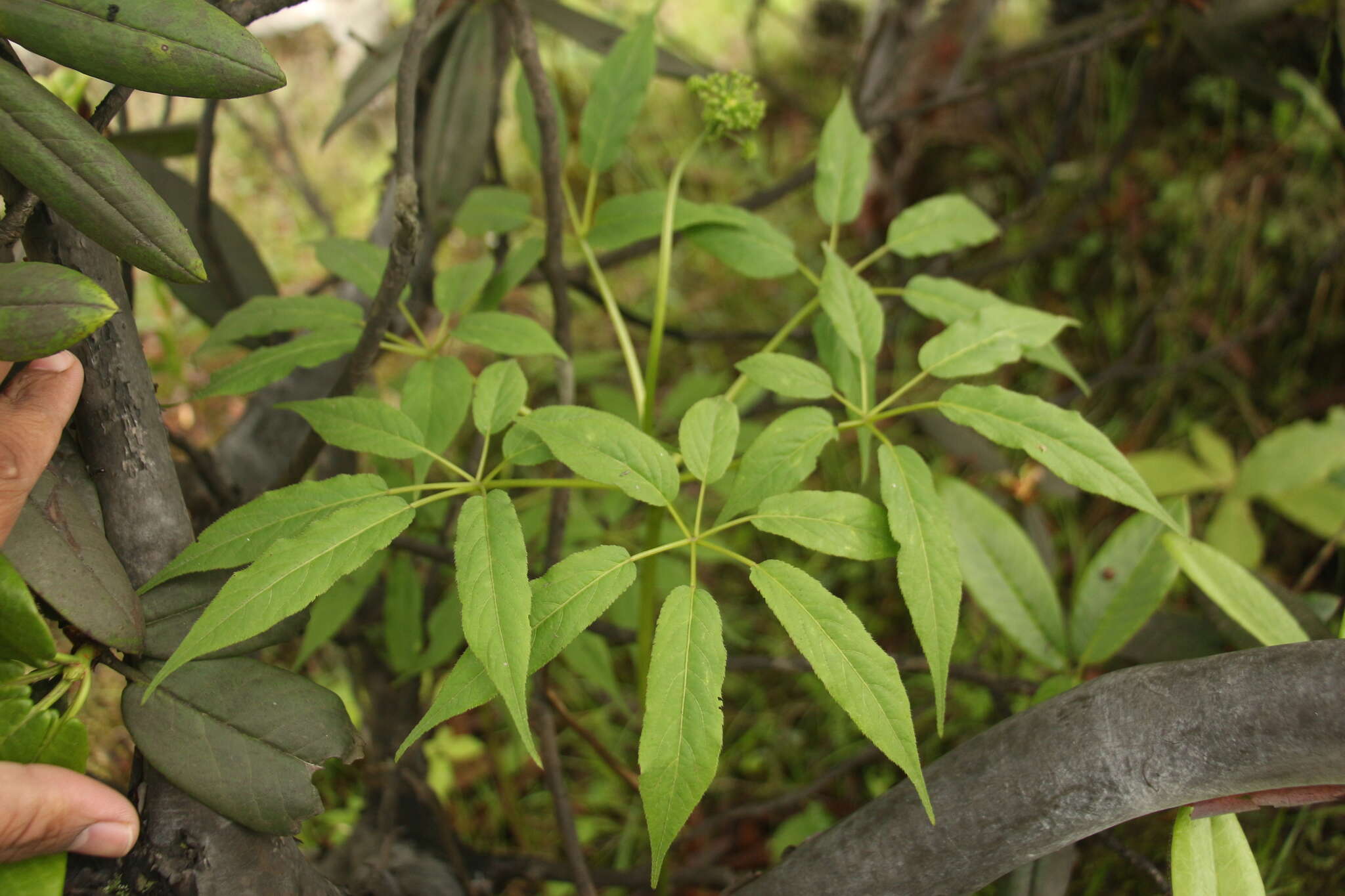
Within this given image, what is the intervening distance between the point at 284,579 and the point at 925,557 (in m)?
0.51

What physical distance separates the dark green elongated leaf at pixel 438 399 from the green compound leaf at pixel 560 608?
0.23 metres

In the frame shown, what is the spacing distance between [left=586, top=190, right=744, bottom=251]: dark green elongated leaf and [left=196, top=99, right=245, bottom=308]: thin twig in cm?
57

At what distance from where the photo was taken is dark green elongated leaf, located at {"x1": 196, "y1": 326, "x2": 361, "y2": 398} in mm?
876

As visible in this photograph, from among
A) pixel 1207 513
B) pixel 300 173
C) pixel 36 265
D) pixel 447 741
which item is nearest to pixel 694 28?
pixel 300 173

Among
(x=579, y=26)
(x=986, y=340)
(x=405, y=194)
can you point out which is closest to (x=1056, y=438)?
(x=986, y=340)

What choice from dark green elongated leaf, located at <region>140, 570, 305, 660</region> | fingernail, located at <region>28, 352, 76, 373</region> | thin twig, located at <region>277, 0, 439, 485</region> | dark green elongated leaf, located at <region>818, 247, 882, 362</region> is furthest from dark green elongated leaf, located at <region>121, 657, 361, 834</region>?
dark green elongated leaf, located at <region>818, 247, 882, 362</region>

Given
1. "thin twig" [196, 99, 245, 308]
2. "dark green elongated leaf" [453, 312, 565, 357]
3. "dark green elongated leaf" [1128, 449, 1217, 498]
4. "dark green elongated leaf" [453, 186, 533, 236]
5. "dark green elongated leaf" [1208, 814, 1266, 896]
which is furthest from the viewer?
"dark green elongated leaf" [1128, 449, 1217, 498]

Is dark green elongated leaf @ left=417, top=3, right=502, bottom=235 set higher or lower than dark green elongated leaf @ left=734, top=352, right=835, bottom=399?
higher

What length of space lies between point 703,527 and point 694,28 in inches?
80.1

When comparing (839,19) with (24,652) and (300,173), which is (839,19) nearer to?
(300,173)

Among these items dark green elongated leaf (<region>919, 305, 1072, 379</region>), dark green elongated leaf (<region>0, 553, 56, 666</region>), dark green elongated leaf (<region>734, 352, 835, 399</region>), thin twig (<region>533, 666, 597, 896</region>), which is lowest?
thin twig (<region>533, 666, 597, 896</region>)

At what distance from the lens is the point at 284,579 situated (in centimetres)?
66

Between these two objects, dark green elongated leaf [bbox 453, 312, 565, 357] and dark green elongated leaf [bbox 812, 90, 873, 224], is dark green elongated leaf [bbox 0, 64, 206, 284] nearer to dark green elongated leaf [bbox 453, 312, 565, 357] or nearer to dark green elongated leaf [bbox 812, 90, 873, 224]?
dark green elongated leaf [bbox 453, 312, 565, 357]

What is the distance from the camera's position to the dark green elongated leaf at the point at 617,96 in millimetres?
1027
